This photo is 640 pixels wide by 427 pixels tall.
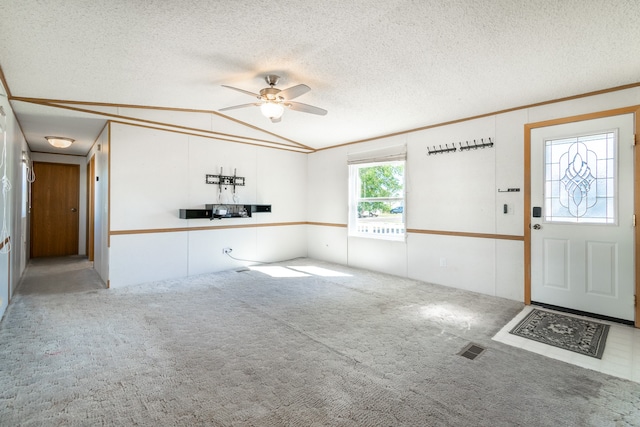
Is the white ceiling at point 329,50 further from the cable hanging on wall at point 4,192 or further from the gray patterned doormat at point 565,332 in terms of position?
the gray patterned doormat at point 565,332

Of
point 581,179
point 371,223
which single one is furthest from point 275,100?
point 581,179

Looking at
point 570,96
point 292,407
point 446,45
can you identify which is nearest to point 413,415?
point 292,407

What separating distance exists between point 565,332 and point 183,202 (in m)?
5.14

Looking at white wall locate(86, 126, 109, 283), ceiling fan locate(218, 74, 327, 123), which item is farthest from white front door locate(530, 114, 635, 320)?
white wall locate(86, 126, 109, 283)

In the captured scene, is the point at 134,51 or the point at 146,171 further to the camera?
the point at 146,171

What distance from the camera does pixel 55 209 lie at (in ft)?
22.1

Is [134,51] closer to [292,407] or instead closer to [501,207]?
[292,407]

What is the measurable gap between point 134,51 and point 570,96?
442 cm

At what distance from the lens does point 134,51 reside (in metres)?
2.55

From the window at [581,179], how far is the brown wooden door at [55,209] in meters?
9.08

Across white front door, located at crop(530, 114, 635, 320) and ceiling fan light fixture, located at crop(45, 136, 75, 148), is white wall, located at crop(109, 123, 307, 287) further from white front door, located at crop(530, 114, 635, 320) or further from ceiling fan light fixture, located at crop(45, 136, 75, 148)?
white front door, located at crop(530, 114, 635, 320)

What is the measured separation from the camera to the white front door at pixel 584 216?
9.82 feet

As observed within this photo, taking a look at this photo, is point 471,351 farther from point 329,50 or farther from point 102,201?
point 102,201

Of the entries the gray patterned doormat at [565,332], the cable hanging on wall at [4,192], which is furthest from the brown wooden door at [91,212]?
the gray patterned doormat at [565,332]
